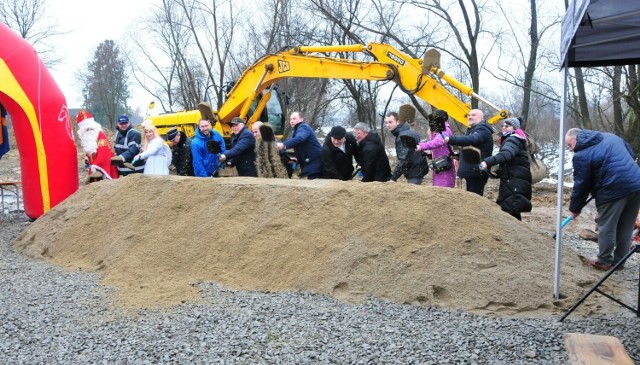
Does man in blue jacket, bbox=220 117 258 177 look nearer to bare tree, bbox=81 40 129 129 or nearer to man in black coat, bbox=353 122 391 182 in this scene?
man in black coat, bbox=353 122 391 182

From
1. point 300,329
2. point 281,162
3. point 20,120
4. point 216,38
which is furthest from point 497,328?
point 216,38

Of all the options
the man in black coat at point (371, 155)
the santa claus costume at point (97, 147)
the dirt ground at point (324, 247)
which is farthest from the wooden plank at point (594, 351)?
the santa claus costume at point (97, 147)

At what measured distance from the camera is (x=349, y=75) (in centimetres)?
1187

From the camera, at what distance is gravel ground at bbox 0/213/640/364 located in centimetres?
392

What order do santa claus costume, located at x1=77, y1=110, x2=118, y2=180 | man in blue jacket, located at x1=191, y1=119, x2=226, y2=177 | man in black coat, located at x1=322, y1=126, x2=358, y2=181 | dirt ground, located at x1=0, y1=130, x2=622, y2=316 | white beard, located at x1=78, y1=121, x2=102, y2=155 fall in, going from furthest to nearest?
white beard, located at x1=78, y1=121, x2=102, y2=155, santa claus costume, located at x1=77, y1=110, x2=118, y2=180, man in blue jacket, located at x1=191, y1=119, x2=226, y2=177, man in black coat, located at x1=322, y1=126, x2=358, y2=181, dirt ground, located at x1=0, y1=130, x2=622, y2=316

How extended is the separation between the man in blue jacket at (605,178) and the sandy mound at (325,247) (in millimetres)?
541

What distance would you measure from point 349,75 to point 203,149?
13.5ft

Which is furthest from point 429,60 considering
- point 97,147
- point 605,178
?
point 97,147

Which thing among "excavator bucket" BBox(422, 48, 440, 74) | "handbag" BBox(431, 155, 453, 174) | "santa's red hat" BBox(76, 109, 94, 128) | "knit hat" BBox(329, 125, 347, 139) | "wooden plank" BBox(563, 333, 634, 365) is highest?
"excavator bucket" BBox(422, 48, 440, 74)

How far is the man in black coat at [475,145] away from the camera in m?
7.12

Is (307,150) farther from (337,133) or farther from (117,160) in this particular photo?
(117,160)

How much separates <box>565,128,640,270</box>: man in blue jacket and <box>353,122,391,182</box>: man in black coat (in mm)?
2355

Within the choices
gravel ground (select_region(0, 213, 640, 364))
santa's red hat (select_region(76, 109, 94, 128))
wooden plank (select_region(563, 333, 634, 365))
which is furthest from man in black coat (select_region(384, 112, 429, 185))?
santa's red hat (select_region(76, 109, 94, 128))

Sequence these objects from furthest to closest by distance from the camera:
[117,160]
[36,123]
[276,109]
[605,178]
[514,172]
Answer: [276,109] → [36,123] → [117,160] → [514,172] → [605,178]
